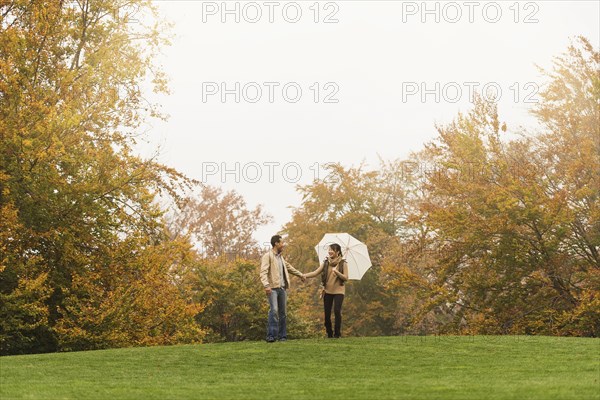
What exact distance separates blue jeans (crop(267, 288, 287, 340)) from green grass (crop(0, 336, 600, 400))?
0.34m

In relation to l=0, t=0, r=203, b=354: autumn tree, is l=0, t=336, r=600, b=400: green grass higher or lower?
lower

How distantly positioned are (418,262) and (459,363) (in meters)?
30.0

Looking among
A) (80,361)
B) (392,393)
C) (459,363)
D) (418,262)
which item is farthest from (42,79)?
(418,262)

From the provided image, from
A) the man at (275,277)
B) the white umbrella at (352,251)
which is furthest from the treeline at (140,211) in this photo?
the man at (275,277)

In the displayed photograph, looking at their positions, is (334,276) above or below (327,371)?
above

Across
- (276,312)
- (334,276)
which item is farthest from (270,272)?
(334,276)

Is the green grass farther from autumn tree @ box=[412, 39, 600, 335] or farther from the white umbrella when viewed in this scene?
autumn tree @ box=[412, 39, 600, 335]

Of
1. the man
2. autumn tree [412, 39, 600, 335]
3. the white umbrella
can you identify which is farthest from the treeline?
the man

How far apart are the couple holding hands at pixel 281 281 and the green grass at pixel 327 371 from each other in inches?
18.1

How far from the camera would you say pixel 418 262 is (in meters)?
43.0

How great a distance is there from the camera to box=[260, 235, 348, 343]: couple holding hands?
15.9 meters

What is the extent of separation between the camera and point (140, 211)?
80.4ft

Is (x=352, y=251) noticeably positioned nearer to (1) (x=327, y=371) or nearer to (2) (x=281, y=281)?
(2) (x=281, y=281)

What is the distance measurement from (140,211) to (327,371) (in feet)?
43.1
